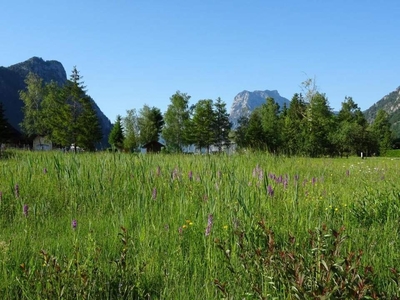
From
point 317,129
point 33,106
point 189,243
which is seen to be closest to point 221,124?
point 317,129

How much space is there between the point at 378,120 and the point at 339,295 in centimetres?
10113

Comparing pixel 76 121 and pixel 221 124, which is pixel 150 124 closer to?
pixel 221 124

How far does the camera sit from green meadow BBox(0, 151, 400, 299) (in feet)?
6.11

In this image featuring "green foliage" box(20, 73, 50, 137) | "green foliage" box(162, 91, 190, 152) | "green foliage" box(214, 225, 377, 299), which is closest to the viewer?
"green foliage" box(214, 225, 377, 299)

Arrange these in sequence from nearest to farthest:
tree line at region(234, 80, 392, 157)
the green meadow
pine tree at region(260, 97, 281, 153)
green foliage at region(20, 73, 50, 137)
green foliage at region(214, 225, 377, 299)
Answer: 1. green foliage at region(214, 225, 377, 299)
2. the green meadow
3. tree line at region(234, 80, 392, 157)
4. pine tree at region(260, 97, 281, 153)
5. green foliage at region(20, 73, 50, 137)

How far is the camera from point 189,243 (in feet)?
9.37

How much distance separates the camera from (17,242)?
2742mm

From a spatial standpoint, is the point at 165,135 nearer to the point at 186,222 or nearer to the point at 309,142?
the point at 309,142

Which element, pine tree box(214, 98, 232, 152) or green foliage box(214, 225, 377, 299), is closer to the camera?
green foliage box(214, 225, 377, 299)

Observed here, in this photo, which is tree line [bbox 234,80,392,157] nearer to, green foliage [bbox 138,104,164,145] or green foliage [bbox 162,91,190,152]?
green foliage [bbox 162,91,190,152]

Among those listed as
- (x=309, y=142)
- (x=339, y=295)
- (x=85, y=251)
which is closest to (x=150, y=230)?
(x=85, y=251)

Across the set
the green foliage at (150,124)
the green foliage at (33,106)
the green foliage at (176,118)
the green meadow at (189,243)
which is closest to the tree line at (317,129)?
the green foliage at (176,118)

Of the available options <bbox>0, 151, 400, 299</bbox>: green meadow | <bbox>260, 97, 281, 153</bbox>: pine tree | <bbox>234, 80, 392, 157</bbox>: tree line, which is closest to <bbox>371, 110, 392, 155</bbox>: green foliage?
<bbox>234, 80, 392, 157</bbox>: tree line

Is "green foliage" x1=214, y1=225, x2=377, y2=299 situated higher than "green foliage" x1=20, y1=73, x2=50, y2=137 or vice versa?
"green foliage" x1=20, y1=73, x2=50, y2=137
